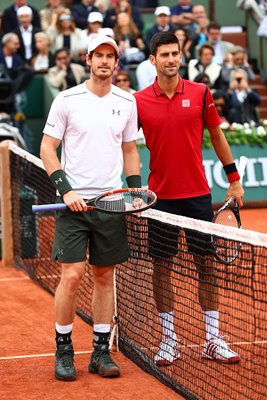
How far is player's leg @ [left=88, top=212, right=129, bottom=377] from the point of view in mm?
7152

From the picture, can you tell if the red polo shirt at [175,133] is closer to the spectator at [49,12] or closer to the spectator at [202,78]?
the spectator at [202,78]

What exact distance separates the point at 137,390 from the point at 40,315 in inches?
104

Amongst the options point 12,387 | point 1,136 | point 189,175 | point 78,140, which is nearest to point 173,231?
point 189,175

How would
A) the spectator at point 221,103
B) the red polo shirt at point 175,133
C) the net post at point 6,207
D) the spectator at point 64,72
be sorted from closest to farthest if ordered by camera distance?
the red polo shirt at point 175,133
the net post at point 6,207
the spectator at point 221,103
the spectator at point 64,72

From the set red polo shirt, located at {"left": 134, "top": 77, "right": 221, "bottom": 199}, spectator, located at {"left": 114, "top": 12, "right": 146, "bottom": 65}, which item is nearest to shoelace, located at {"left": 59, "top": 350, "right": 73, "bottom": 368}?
red polo shirt, located at {"left": 134, "top": 77, "right": 221, "bottom": 199}

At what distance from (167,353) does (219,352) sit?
14.4 inches

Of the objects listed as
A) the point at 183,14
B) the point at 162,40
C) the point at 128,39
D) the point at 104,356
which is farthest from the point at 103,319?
the point at 183,14

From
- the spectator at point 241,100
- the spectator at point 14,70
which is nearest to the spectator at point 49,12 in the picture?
the spectator at point 14,70

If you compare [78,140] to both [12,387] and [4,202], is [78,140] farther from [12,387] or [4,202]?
[4,202]

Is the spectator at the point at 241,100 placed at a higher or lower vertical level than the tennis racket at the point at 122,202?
higher

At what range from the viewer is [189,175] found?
25.4 ft

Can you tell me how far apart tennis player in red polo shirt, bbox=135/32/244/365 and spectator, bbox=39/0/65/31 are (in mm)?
11284

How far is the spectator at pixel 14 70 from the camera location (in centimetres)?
1733

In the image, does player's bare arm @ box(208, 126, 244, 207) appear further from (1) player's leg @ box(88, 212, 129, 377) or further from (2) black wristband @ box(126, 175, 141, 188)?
(1) player's leg @ box(88, 212, 129, 377)
